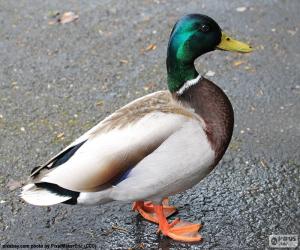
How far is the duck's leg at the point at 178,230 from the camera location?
3.27 meters

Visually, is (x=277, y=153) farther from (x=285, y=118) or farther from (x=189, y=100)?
(x=189, y=100)

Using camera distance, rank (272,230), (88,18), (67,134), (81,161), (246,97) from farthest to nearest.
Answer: (88,18) < (246,97) < (67,134) < (272,230) < (81,161)

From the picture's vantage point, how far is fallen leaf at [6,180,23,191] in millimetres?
3668

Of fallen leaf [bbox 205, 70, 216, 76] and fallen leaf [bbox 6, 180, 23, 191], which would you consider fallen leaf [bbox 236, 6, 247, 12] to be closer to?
fallen leaf [bbox 205, 70, 216, 76]

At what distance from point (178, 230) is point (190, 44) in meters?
Result: 1.05

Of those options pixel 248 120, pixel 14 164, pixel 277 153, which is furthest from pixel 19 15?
pixel 277 153

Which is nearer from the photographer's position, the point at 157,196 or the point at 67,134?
the point at 157,196

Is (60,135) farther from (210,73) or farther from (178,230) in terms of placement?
(210,73)

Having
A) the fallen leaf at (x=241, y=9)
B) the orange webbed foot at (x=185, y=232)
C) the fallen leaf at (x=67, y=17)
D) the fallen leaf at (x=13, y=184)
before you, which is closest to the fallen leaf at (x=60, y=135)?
the fallen leaf at (x=13, y=184)

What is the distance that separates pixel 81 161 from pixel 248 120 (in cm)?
173

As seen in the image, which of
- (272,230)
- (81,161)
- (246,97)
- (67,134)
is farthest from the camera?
(246,97)

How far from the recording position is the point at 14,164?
388 cm

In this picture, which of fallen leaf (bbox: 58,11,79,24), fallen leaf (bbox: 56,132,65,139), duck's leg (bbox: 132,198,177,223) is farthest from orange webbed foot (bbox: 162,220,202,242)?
fallen leaf (bbox: 58,11,79,24)

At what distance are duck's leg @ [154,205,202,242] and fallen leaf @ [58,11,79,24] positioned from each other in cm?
284
